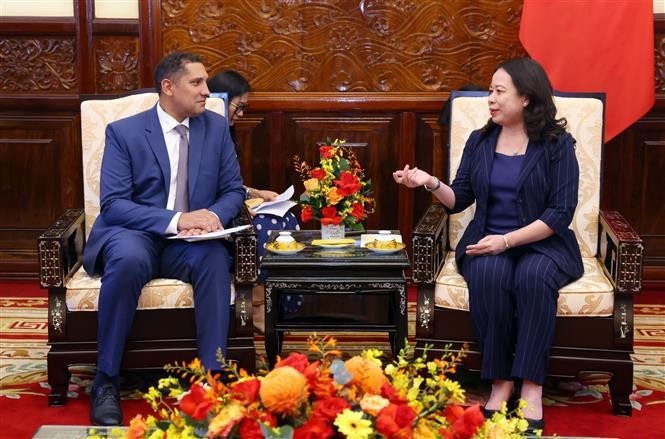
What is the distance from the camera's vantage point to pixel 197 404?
1.80 metres

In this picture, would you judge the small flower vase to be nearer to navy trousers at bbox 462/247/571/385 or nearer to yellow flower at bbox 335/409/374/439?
navy trousers at bbox 462/247/571/385

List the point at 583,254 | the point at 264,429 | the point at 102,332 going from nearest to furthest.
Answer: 1. the point at 264,429
2. the point at 102,332
3. the point at 583,254

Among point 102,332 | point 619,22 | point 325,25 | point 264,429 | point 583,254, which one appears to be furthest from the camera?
point 325,25

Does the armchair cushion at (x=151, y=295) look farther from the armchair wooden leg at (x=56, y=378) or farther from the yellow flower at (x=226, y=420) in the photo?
the yellow flower at (x=226, y=420)

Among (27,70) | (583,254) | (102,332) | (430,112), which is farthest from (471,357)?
(27,70)

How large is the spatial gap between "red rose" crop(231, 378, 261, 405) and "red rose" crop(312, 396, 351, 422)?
10cm

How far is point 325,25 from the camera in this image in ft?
17.5

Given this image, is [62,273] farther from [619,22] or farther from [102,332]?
[619,22]

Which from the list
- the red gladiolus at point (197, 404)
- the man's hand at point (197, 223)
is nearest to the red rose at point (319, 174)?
the man's hand at point (197, 223)

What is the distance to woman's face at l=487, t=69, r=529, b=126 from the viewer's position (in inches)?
151

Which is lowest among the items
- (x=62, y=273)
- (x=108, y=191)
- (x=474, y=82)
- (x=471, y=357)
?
(x=471, y=357)

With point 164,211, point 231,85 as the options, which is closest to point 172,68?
point 164,211

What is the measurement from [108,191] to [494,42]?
2208 mm

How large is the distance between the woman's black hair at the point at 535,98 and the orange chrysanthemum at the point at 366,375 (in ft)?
7.03
